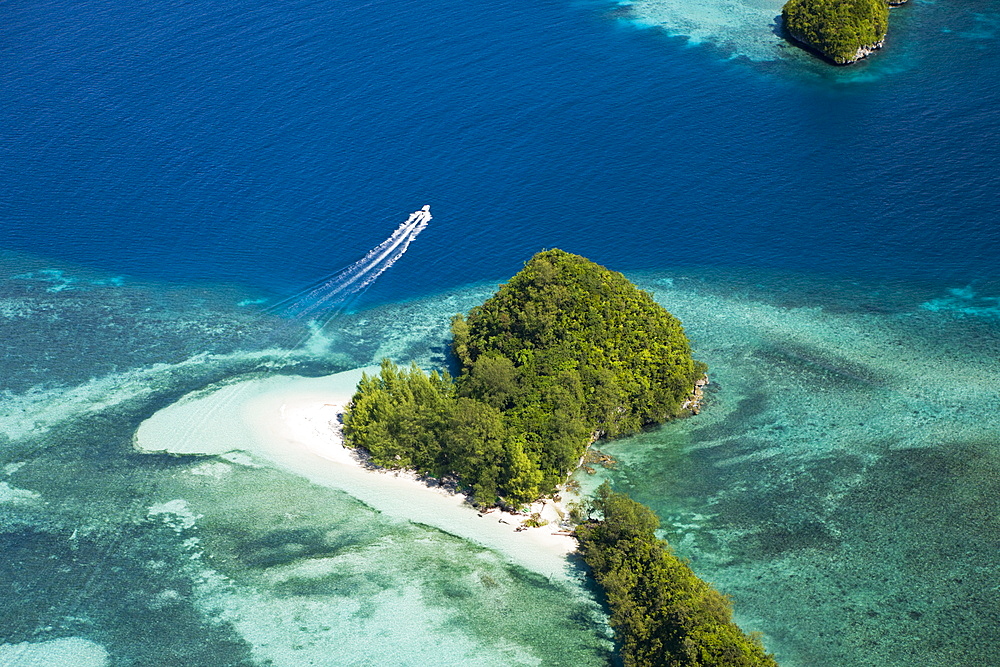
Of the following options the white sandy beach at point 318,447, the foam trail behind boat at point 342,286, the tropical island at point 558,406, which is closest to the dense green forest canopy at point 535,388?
the tropical island at point 558,406

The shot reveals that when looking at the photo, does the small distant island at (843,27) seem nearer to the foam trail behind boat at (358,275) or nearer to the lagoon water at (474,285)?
the lagoon water at (474,285)

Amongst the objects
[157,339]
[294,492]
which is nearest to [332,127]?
[157,339]

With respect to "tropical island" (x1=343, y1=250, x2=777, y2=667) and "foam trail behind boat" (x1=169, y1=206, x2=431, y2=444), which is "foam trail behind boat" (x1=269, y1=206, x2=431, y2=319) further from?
"tropical island" (x1=343, y1=250, x2=777, y2=667)

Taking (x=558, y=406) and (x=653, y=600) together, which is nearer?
(x=653, y=600)

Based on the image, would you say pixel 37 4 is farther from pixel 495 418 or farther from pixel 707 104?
pixel 495 418

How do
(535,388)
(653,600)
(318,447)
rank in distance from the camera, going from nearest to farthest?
(653,600), (535,388), (318,447)

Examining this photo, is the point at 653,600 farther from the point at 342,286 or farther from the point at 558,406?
the point at 342,286

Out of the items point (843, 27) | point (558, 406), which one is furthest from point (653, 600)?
point (843, 27)
